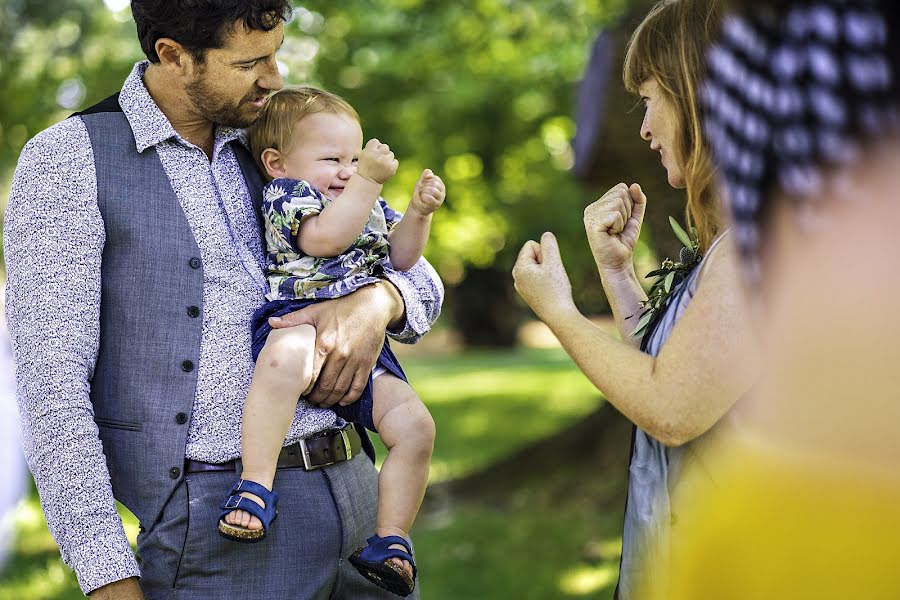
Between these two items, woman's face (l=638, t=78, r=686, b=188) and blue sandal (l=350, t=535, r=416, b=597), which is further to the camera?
blue sandal (l=350, t=535, r=416, b=597)

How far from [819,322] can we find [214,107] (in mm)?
1588

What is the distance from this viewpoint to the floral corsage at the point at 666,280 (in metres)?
1.87

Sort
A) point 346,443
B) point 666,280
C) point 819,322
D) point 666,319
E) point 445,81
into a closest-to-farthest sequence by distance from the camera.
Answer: point 819,322, point 666,319, point 666,280, point 346,443, point 445,81

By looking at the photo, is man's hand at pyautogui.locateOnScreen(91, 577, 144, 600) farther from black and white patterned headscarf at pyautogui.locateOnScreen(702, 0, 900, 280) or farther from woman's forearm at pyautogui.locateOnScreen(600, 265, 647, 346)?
black and white patterned headscarf at pyautogui.locateOnScreen(702, 0, 900, 280)

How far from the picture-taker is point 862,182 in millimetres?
886

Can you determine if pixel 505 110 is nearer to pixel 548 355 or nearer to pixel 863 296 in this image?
pixel 863 296

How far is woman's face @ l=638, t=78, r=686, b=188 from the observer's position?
178 centimetres

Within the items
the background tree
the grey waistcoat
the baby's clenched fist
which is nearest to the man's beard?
the grey waistcoat

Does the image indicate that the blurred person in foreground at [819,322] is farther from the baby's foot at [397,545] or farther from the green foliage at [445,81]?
the green foliage at [445,81]

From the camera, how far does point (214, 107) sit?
7.18ft

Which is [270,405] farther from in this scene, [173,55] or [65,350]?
[173,55]

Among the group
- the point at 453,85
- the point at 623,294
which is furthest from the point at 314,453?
the point at 453,85

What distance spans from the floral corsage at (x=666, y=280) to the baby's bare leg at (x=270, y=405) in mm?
671

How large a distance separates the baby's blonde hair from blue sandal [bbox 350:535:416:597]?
2.86ft
